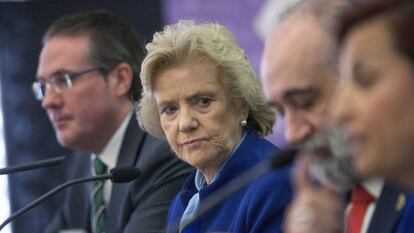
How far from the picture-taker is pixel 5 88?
4488 mm

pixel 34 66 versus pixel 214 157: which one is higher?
pixel 214 157

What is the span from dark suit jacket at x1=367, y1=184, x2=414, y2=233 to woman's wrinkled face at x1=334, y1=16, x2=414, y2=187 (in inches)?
22.3

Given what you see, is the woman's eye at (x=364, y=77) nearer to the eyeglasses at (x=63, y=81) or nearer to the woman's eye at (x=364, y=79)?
the woman's eye at (x=364, y=79)

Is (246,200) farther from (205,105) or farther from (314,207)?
(314,207)

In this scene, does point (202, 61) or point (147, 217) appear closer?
point (202, 61)

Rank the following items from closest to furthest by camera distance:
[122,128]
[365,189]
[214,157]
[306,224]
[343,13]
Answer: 1. [343,13]
2. [306,224]
3. [365,189]
4. [214,157]
5. [122,128]

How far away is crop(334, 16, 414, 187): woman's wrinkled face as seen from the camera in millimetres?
1170

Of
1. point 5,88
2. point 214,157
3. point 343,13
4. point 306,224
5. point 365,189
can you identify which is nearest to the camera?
point 343,13

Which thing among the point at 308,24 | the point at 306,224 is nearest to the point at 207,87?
the point at 308,24

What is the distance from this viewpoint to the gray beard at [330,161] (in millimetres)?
1425

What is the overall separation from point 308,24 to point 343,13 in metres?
0.62

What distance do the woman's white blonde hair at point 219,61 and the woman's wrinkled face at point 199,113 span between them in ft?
0.06

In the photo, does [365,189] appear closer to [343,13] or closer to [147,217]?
[343,13]

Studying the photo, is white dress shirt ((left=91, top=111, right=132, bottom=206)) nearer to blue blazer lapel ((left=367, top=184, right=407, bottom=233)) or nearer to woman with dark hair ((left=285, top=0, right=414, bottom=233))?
blue blazer lapel ((left=367, top=184, right=407, bottom=233))
